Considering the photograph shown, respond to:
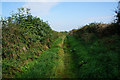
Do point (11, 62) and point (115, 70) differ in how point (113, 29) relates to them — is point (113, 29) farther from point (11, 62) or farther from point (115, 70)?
point (11, 62)

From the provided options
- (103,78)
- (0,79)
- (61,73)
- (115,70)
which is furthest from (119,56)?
(0,79)

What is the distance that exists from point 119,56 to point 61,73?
2.93 m

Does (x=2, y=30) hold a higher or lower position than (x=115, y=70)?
higher

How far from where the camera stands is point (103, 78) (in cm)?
389

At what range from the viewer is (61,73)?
4.86m

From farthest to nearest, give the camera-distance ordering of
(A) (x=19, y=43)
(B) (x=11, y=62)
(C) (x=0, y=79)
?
1. (A) (x=19, y=43)
2. (B) (x=11, y=62)
3. (C) (x=0, y=79)

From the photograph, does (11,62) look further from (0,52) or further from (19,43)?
(19,43)

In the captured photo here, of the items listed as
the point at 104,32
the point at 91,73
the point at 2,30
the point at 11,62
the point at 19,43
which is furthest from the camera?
the point at 104,32

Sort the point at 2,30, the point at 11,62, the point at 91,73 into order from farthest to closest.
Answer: the point at 2,30
the point at 11,62
the point at 91,73

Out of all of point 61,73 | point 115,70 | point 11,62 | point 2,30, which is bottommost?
point 61,73

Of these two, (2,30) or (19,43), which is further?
(19,43)

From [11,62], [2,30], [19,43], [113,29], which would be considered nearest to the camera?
[11,62]

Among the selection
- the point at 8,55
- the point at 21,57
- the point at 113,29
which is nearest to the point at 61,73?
the point at 21,57

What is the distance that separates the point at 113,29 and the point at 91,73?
5.61 metres
